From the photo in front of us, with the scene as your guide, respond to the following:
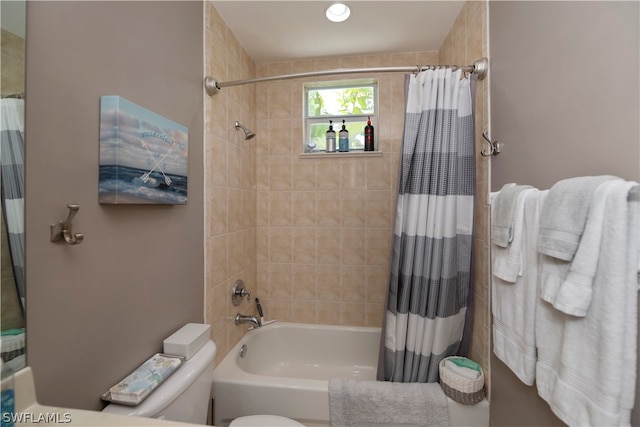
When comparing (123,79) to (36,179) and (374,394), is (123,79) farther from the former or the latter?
(374,394)

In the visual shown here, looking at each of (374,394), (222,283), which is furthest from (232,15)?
(374,394)

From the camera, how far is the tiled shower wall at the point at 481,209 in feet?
4.22

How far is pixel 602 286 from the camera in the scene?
621 mm

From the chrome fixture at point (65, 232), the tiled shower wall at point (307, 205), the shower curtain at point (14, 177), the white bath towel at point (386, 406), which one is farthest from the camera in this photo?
the tiled shower wall at point (307, 205)

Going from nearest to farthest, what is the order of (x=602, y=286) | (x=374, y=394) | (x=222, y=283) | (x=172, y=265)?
(x=602, y=286) → (x=172, y=265) → (x=374, y=394) → (x=222, y=283)

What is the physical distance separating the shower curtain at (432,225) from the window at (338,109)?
778 mm

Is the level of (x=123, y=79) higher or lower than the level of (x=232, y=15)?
lower

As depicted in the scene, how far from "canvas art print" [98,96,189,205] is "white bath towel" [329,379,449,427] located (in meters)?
1.21

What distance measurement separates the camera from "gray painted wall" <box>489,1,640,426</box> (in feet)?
2.22

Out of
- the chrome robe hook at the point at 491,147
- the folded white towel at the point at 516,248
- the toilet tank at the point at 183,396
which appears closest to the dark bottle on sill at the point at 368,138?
the chrome robe hook at the point at 491,147

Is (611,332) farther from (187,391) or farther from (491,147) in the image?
(187,391)

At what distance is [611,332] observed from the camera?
60 cm

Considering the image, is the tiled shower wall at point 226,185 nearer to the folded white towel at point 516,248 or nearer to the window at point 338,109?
the window at point 338,109

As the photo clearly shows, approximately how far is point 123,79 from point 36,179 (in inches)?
18.1
